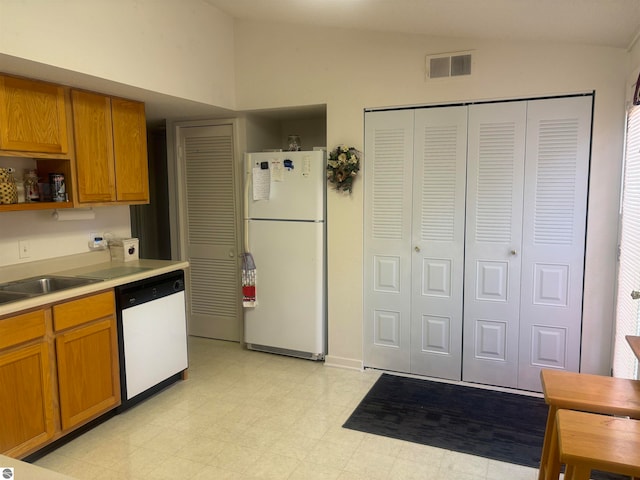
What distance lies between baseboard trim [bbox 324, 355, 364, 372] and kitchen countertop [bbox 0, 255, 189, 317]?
1.42 metres

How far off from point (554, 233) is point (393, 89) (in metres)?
1.53

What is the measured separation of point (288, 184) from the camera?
3.71 m

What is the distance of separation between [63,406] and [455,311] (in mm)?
2619

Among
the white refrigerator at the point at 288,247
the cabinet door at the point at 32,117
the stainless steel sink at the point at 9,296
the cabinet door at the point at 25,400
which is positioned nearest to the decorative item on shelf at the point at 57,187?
the cabinet door at the point at 32,117

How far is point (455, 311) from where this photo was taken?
11.0 feet

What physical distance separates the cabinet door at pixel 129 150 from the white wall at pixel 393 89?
918 mm

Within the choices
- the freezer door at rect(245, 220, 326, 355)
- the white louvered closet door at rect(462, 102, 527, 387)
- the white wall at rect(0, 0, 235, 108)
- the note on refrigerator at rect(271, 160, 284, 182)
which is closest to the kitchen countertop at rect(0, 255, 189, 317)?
the freezer door at rect(245, 220, 326, 355)

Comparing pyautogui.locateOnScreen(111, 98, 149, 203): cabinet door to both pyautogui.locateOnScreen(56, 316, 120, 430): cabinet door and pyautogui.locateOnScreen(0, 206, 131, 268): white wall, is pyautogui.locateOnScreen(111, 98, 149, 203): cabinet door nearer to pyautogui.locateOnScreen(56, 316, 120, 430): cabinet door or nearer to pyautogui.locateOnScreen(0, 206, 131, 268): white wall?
pyautogui.locateOnScreen(0, 206, 131, 268): white wall

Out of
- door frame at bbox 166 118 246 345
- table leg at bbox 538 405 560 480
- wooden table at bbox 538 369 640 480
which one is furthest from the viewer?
door frame at bbox 166 118 246 345

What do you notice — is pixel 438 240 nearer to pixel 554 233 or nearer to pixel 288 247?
pixel 554 233

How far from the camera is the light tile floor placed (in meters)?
2.34

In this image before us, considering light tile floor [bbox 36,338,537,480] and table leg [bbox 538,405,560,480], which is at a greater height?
table leg [bbox 538,405,560,480]

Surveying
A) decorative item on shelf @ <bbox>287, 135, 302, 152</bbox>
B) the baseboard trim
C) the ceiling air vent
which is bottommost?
the baseboard trim

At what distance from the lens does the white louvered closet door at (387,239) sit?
11.1 feet
